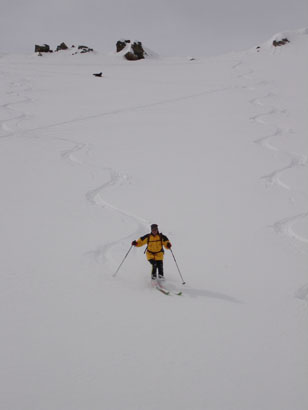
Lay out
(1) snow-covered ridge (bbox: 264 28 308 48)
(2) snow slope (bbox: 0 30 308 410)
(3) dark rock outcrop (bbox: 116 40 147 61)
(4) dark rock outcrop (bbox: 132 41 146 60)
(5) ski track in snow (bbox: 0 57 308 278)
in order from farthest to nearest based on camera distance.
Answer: (4) dark rock outcrop (bbox: 132 41 146 60), (3) dark rock outcrop (bbox: 116 40 147 61), (1) snow-covered ridge (bbox: 264 28 308 48), (5) ski track in snow (bbox: 0 57 308 278), (2) snow slope (bbox: 0 30 308 410)

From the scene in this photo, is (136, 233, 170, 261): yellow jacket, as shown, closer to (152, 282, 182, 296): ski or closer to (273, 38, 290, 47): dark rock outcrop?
(152, 282, 182, 296): ski

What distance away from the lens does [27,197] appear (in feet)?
30.5

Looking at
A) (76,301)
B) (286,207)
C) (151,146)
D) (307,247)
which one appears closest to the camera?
(76,301)

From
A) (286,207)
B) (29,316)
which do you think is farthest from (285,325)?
(286,207)

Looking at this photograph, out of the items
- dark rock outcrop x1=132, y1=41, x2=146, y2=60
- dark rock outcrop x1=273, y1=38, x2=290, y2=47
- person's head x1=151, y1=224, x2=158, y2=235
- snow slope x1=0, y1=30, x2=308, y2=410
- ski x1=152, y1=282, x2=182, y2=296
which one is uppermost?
dark rock outcrop x1=273, y1=38, x2=290, y2=47

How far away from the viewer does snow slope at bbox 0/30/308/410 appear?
4.07m

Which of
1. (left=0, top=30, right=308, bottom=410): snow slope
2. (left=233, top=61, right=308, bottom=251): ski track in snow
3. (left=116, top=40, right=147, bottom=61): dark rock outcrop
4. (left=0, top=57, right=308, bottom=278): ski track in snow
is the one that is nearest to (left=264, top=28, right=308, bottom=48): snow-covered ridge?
(left=116, top=40, right=147, bottom=61): dark rock outcrop

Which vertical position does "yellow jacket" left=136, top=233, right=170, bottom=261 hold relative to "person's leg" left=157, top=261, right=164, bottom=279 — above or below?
above

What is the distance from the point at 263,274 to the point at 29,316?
13.8 feet

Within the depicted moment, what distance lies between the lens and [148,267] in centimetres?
666

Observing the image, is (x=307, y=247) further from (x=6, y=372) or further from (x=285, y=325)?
(x=6, y=372)

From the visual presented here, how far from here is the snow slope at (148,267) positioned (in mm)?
4074

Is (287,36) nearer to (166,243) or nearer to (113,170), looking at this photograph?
(113,170)

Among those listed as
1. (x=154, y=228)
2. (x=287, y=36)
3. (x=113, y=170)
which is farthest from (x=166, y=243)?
(x=287, y=36)
